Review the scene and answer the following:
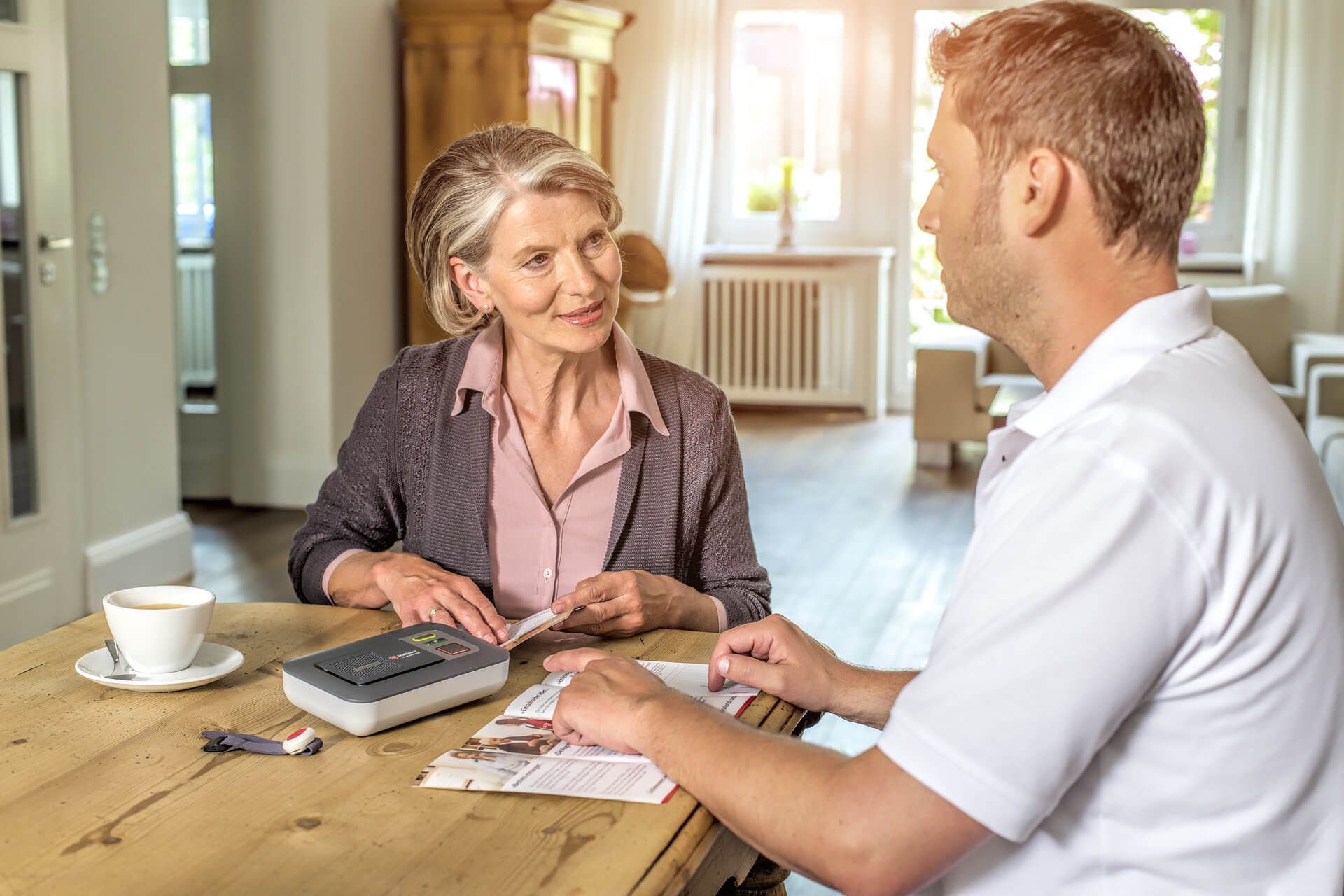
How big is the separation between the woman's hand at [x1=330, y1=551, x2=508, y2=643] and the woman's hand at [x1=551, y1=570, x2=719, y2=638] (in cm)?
8

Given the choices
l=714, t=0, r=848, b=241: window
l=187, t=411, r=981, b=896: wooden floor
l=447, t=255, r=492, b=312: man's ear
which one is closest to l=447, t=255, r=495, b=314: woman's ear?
l=447, t=255, r=492, b=312: man's ear

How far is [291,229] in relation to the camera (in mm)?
5102

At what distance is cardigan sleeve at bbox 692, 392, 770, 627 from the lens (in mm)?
1816

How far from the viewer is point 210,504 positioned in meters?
5.25

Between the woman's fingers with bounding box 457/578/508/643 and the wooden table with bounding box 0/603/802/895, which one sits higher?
the woman's fingers with bounding box 457/578/508/643

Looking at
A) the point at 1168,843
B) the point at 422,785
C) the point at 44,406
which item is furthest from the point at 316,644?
the point at 44,406

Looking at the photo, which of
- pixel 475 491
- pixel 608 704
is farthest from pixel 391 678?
pixel 475 491

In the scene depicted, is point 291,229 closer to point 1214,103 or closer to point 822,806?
point 822,806

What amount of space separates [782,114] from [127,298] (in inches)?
169

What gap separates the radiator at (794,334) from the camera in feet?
23.9

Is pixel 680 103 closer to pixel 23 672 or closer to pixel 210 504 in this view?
pixel 210 504

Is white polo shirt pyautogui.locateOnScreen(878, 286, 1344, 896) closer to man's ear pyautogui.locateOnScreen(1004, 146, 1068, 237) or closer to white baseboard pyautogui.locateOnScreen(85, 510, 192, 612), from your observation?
man's ear pyautogui.locateOnScreen(1004, 146, 1068, 237)

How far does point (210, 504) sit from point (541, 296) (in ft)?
12.6

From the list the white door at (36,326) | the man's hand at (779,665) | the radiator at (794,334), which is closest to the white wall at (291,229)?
the white door at (36,326)
